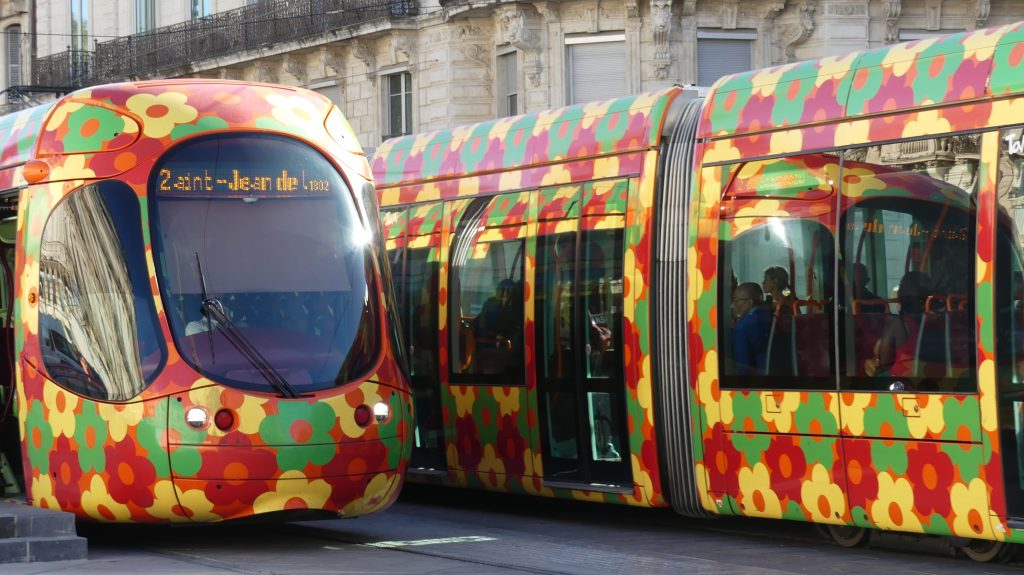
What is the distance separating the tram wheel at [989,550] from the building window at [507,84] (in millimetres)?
22373

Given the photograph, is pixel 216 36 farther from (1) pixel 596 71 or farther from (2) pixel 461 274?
(2) pixel 461 274

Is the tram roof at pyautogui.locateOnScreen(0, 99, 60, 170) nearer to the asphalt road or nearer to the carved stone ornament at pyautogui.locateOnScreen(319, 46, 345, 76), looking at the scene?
the asphalt road

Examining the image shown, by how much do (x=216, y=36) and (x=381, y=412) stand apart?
28761 mm

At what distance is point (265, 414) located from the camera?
11.0 meters

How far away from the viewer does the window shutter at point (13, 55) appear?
169ft

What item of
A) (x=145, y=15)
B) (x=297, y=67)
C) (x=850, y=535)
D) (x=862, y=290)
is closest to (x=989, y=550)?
(x=850, y=535)

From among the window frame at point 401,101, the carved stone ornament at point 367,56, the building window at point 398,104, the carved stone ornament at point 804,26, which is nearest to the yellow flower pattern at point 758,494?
the carved stone ornament at point 804,26

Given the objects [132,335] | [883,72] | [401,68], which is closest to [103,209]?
[132,335]

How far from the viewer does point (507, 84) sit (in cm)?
3278

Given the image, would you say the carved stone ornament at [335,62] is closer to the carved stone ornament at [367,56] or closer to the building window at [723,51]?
the carved stone ornament at [367,56]

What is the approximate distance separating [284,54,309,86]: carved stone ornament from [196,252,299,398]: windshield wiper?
26296 millimetres

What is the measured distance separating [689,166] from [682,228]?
0.42m

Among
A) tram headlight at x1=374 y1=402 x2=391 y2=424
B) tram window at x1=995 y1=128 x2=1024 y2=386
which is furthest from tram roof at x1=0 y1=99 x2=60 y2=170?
tram window at x1=995 y1=128 x2=1024 y2=386

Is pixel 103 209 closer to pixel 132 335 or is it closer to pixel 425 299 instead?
pixel 132 335
